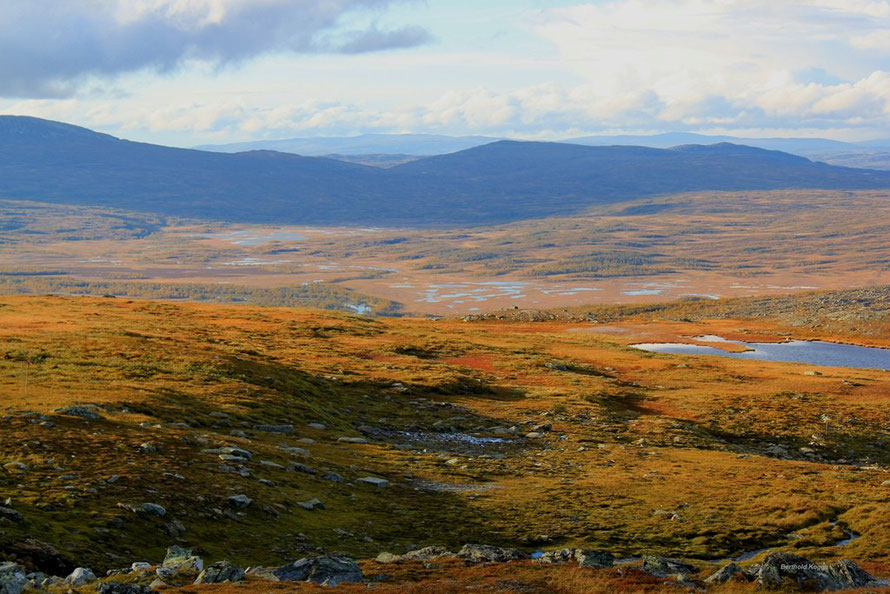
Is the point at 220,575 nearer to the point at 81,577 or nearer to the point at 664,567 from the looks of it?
the point at 81,577

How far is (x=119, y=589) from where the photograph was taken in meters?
15.9

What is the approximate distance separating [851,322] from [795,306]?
27.8 metres

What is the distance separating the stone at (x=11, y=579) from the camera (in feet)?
51.1

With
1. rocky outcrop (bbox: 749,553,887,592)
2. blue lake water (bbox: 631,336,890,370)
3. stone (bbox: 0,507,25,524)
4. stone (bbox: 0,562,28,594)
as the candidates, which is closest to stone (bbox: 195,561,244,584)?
stone (bbox: 0,562,28,594)

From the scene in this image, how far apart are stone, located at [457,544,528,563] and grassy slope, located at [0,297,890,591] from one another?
89.7 inches

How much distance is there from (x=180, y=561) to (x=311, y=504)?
292 inches

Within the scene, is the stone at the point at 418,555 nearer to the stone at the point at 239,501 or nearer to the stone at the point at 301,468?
the stone at the point at 239,501

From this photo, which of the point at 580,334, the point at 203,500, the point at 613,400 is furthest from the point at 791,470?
the point at 580,334

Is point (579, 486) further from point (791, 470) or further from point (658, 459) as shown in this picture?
point (791, 470)

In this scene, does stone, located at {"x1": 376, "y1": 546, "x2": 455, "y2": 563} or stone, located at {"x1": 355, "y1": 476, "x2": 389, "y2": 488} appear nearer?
stone, located at {"x1": 376, "y1": 546, "x2": 455, "y2": 563}

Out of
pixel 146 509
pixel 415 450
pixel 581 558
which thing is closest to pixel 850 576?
pixel 581 558

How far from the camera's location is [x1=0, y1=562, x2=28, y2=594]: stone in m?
15.6

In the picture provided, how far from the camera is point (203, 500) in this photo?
24.2m

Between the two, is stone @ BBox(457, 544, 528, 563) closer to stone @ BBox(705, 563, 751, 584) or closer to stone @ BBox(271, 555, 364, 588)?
stone @ BBox(271, 555, 364, 588)
